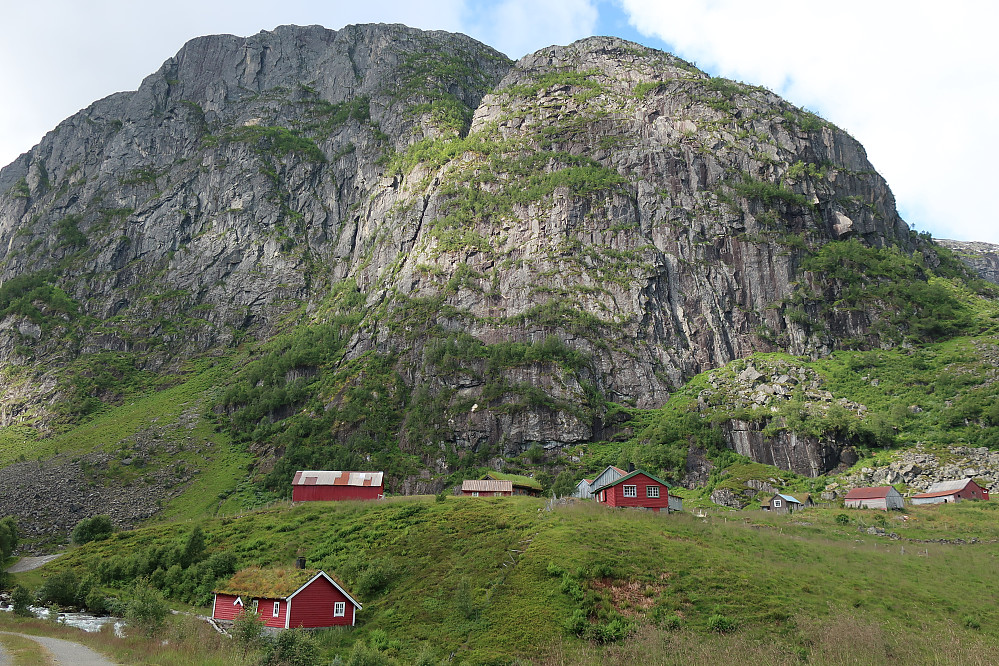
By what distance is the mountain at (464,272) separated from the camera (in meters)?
95.7

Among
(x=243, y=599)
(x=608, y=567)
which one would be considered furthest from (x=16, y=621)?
(x=608, y=567)

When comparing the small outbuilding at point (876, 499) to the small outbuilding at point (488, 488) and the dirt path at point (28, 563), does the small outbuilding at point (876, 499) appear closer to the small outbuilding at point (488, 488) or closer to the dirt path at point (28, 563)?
the small outbuilding at point (488, 488)

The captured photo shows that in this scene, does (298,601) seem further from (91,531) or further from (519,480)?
(91,531)

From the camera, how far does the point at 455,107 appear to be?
163750mm

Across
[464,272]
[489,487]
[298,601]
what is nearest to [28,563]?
[298,601]

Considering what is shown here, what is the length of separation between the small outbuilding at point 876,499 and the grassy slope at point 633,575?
5.83 m

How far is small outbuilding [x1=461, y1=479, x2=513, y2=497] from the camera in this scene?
66.6 metres

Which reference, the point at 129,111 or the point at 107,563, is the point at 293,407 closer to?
the point at 107,563

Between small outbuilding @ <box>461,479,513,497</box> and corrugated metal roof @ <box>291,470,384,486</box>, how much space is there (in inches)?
415

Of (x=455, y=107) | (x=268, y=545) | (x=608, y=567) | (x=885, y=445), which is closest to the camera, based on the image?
(x=608, y=567)

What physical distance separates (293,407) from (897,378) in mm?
93496

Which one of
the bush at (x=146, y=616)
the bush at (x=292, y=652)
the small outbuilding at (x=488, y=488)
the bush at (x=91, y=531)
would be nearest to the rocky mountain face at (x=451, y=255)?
the small outbuilding at (x=488, y=488)

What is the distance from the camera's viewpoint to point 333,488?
68875mm

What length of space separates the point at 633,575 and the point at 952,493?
152 ft
